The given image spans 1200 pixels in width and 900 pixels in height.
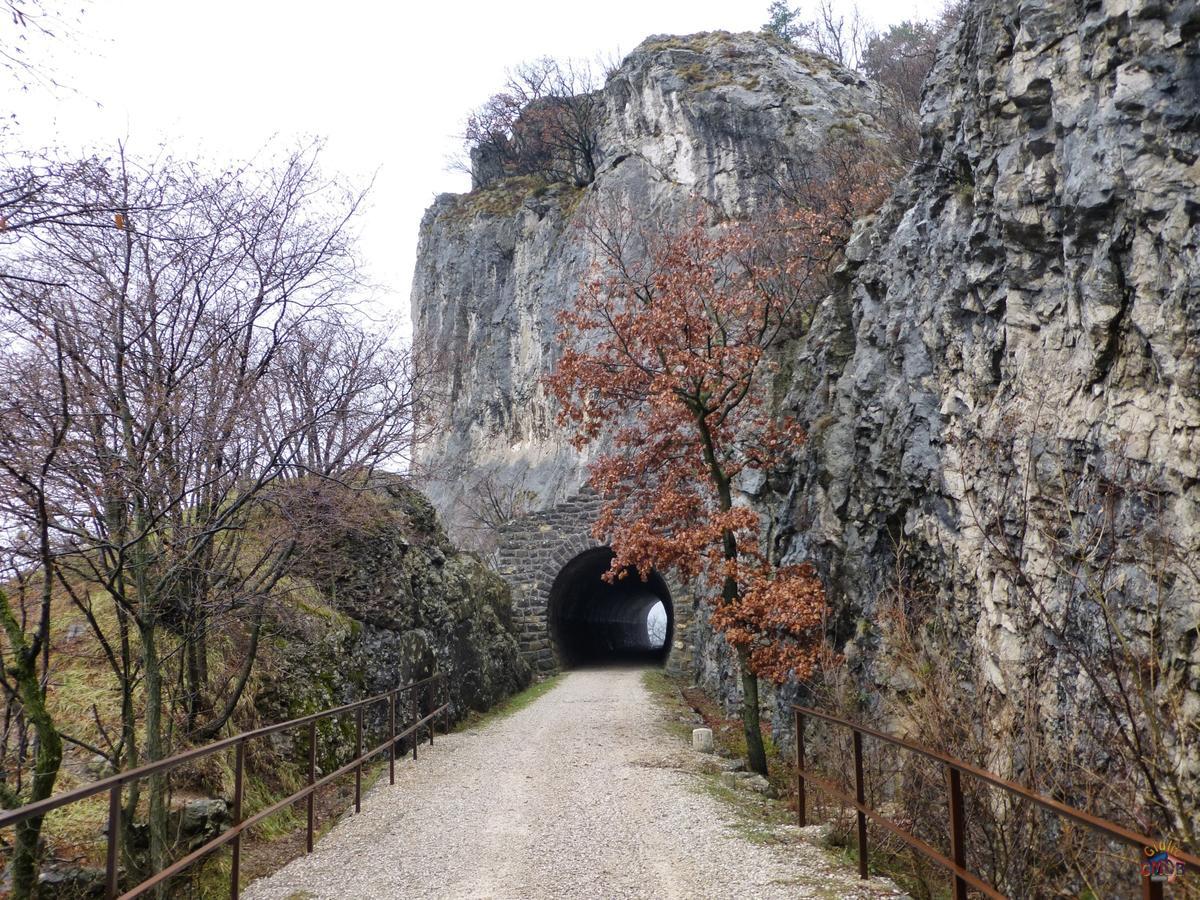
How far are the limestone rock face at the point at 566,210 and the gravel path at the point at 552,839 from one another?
39.7 ft

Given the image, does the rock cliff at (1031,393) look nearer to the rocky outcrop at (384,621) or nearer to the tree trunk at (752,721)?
the tree trunk at (752,721)

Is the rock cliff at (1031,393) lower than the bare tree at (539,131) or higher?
lower

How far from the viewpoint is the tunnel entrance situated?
22047 millimetres

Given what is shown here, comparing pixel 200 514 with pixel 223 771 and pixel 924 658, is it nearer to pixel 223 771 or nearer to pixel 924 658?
pixel 223 771

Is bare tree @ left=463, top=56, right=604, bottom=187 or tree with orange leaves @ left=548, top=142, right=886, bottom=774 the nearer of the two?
tree with orange leaves @ left=548, top=142, right=886, bottom=774

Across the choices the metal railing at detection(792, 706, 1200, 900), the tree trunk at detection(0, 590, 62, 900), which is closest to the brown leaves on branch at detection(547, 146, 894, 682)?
the metal railing at detection(792, 706, 1200, 900)

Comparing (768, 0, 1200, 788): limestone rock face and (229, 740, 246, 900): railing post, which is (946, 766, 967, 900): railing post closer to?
(768, 0, 1200, 788): limestone rock face

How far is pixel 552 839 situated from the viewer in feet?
A: 22.5

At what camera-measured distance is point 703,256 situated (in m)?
10.6

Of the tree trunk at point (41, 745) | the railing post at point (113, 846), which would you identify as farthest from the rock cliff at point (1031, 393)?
the tree trunk at point (41, 745)

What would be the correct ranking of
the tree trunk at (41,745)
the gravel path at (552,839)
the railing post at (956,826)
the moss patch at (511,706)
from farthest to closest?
the moss patch at (511,706), the gravel path at (552,839), the tree trunk at (41,745), the railing post at (956,826)

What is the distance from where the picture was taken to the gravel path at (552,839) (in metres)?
5.62

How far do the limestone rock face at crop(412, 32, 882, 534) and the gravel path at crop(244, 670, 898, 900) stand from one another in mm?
12115

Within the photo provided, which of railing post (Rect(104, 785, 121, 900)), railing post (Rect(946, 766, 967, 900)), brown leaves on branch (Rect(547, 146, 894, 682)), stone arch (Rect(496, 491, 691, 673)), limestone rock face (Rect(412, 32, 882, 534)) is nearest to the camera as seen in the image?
railing post (Rect(104, 785, 121, 900))
